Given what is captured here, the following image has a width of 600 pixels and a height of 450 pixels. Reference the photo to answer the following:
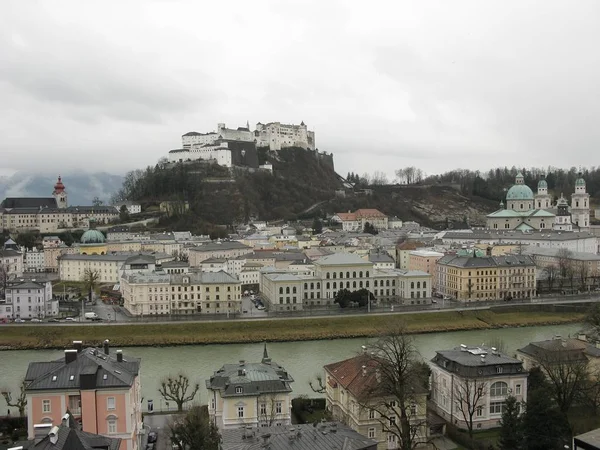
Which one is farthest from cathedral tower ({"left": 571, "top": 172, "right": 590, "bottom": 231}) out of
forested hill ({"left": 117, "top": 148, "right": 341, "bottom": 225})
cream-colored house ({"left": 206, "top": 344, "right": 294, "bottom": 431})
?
cream-colored house ({"left": 206, "top": 344, "right": 294, "bottom": 431})

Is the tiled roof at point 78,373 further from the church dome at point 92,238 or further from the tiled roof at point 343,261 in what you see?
the church dome at point 92,238

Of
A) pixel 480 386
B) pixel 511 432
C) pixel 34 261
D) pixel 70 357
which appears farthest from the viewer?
pixel 34 261

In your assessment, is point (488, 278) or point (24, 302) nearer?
point (24, 302)

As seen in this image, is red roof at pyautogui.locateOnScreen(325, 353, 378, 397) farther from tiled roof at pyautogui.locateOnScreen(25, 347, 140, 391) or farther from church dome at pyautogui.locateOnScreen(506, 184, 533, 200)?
church dome at pyautogui.locateOnScreen(506, 184, 533, 200)

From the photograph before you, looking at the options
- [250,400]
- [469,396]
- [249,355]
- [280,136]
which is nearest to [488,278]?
[249,355]

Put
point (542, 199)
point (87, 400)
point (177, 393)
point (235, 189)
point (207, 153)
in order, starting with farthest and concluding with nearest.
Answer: point (207, 153)
point (542, 199)
point (235, 189)
point (177, 393)
point (87, 400)

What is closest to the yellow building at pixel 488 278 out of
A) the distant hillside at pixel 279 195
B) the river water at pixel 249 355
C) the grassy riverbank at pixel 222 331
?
the grassy riverbank at pixel 222 331

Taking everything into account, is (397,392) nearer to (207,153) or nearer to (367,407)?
(367,407)

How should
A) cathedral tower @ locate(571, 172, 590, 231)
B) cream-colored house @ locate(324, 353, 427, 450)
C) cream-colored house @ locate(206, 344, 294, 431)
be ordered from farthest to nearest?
1. cathedral tower @ locate(571, 172, 590, 231)
2. cream-colored house @ locate(206, 344, 294, 431)
3. cream-colored house @ locate(324, 353, 427, 450)
